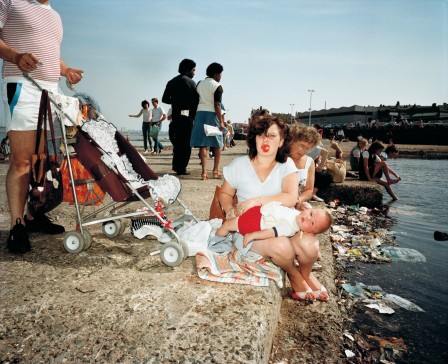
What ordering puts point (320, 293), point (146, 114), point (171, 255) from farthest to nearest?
point (146, 114) → point (320, 293) → point (171, 255)

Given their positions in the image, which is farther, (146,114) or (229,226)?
(146,114)

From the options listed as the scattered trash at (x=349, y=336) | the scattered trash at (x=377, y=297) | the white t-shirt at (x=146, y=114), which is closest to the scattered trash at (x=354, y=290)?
the scattered trash at (x=377, y=297)

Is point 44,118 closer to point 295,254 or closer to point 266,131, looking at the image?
point 266,131

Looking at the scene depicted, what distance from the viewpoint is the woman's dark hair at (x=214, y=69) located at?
560 centimetres

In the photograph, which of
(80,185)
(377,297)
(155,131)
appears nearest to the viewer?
(80,185)

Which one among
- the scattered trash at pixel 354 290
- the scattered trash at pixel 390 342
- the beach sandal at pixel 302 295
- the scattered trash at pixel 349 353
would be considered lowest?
the scattered trash at pixel 390 342

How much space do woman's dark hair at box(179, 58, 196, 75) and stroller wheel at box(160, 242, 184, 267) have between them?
4.58m

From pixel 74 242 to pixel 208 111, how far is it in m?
3.90

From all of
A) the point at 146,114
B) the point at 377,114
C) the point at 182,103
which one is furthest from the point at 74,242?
the point at 377,114

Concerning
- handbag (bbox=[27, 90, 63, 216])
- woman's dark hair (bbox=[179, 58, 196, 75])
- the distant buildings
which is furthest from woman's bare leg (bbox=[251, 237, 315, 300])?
the distant buildings

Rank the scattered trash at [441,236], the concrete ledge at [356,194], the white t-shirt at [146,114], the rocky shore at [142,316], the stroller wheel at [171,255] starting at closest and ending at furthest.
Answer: the rocky shore at [142,316] → the stroller wheel at [171,255] → the scattered trash at [441,236] → the concrete ledge at [356,194] → the white t-shirt at [146,114]

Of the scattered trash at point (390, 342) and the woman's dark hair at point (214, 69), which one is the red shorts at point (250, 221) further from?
the woman's dark hair at point (214, 69)

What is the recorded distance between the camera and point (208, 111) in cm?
572

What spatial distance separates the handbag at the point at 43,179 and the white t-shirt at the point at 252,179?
1.32m
